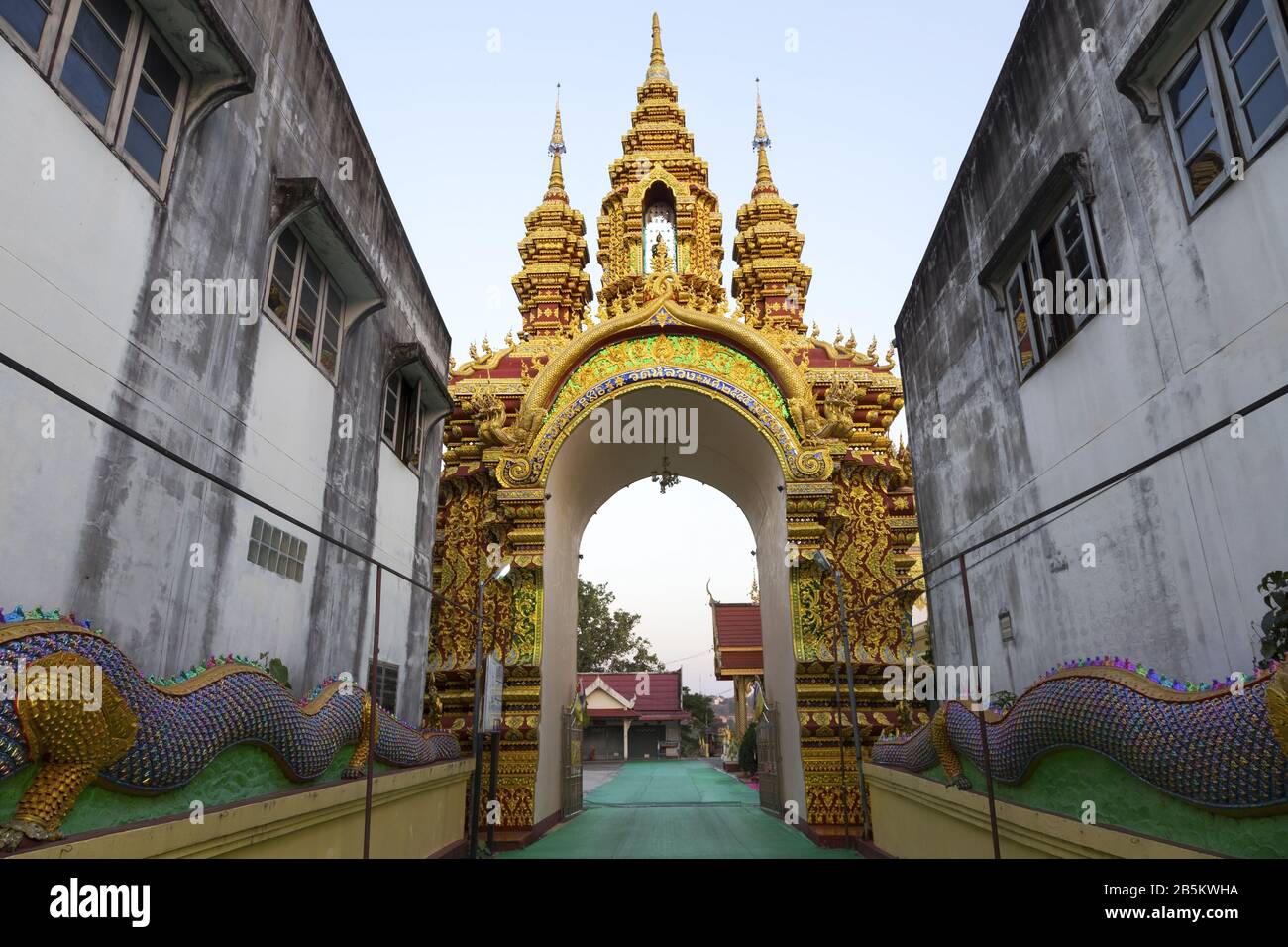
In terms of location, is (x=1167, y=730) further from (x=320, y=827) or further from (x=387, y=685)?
(x=387, y=685)

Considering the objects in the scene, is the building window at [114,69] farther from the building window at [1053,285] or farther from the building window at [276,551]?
the building window at [1053,285]

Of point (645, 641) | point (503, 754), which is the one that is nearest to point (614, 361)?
point (503, 754)

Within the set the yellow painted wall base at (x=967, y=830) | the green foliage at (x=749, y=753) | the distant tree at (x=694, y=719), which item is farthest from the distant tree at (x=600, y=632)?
the yellow painted wall base at (x=967, y=830)

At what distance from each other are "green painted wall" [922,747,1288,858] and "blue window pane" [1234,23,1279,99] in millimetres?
3496

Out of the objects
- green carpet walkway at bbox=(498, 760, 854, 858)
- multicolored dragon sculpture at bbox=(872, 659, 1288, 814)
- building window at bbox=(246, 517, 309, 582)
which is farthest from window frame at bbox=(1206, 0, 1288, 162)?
green carpet walkway at bbox=(498, 760, 854, 858)

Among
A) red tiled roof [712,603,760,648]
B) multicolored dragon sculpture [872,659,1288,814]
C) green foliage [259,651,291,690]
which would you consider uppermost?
red tiled roof [712,603,760,648]

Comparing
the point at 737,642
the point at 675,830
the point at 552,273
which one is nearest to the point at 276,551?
the point at 675,830

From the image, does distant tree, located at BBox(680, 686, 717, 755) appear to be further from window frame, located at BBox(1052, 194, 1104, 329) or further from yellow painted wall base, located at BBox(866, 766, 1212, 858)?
window frame, located at BBox(1052, 194, 1104, 329)

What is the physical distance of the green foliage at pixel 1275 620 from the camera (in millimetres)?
3281

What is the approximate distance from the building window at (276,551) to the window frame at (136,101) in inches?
88.2

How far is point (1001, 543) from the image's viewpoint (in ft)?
21.7

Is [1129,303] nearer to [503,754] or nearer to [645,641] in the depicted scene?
[503,754]

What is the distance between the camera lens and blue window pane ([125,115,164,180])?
4.08m
